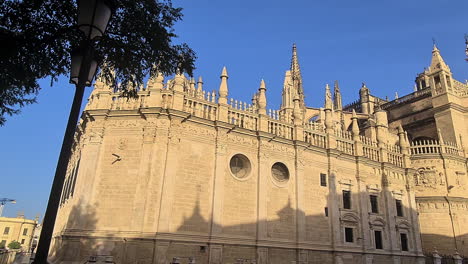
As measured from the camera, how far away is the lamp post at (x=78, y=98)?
4.94 metres

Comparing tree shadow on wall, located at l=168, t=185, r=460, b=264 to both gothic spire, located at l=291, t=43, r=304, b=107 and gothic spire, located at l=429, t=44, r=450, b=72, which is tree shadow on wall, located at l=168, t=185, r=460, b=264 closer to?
gothic spire, located at l=429, t=44, r=450, b=72

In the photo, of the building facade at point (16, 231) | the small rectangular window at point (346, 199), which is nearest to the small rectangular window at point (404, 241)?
the small rectangular window at point (346, 199)

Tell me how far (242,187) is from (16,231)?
267 ft

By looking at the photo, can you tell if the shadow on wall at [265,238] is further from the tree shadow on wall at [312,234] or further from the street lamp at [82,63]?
the street lamp at [82,63]

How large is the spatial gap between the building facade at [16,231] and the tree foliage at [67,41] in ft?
277

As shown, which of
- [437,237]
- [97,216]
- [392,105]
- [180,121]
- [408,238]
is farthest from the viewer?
[392,105]

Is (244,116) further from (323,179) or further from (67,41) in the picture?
(67,41)

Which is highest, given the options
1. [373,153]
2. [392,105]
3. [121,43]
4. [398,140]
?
[392,105]

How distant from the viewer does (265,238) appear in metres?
22.0

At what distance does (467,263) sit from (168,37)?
30725mm

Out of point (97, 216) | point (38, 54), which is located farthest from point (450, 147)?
point (38, 54)

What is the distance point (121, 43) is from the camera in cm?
1086

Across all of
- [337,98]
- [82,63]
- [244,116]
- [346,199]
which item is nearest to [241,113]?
[244,116]

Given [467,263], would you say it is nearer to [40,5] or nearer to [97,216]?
[97,216]
